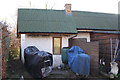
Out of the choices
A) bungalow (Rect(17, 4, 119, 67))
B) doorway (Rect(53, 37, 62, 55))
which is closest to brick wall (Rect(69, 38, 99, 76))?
bungalow (Rect(17, 4, 119, 67))

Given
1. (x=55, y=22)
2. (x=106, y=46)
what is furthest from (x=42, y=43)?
(x=106, y=46)

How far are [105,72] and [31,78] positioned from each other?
4.70m

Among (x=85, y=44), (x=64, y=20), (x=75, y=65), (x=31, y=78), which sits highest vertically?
(x=64, y=20)

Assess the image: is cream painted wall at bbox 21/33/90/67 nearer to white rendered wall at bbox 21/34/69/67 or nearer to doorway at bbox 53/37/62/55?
white rendered wall at bbox 21/34/69/67

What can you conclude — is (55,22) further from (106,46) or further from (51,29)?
(106,46)

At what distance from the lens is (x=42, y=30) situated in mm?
13586

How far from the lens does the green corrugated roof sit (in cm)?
1385

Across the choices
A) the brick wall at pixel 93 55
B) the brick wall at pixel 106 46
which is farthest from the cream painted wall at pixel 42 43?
the brick wall at pixel 106 46

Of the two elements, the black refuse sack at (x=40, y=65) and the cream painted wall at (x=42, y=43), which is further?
the cream painted wall at (x=42, y=43)

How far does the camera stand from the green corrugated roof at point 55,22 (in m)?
13.9

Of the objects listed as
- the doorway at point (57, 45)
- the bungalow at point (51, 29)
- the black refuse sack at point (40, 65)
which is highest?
the bungalow at point (51, 29)

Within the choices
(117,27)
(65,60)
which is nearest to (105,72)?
(65,60)

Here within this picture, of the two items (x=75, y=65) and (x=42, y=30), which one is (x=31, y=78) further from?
(x=42, y=30)

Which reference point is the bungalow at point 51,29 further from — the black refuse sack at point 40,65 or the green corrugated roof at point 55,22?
the black refuse sack at point 40,65
